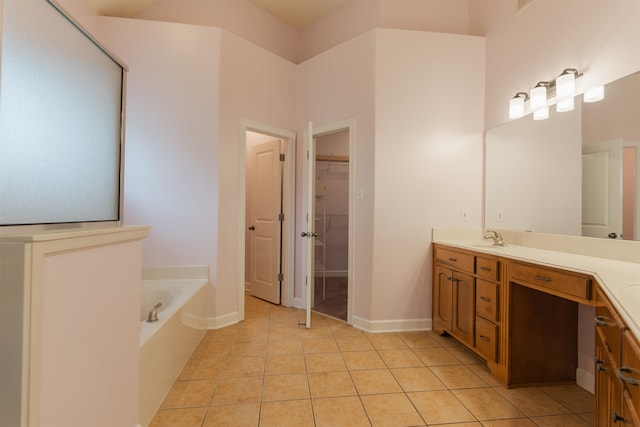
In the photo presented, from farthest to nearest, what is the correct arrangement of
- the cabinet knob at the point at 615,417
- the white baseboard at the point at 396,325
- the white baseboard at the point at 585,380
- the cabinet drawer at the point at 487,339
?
the white baseboard at the point at 396,325 < the cabinet drawer at the point at 487,339 < the white baseboard at the point at 585,380 < the cabinet knob at the point at 615,417

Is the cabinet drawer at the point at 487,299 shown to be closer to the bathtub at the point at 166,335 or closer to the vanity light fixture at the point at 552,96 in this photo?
the vanity light fixture at the point at 552,96

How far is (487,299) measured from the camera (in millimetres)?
1943

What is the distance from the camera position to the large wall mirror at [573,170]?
1.58 metres

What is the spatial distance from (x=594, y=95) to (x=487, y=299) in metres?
1.43

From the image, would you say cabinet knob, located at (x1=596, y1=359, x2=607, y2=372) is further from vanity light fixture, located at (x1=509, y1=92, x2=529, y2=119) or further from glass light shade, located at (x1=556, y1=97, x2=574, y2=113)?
vanity light fixture, located at (x1=509, y1=92, x2=529, y2=119)

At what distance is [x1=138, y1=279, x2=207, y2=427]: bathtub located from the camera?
4.71ft

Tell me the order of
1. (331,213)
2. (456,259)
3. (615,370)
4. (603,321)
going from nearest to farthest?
(615,370) < (603,321) < (456,259) < (331,213)

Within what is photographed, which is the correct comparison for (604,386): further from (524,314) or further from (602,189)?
(602,189)

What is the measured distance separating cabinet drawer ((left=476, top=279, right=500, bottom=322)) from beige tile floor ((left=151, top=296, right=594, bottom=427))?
40cm

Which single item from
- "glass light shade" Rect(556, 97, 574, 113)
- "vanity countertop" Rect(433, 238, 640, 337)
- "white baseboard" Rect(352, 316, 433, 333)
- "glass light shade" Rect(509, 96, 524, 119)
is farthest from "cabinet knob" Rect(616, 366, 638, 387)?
"glass light shade" Rect(509, 96, 524, 119)

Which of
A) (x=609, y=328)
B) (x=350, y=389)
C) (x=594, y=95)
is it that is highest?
(x=594, y=95)

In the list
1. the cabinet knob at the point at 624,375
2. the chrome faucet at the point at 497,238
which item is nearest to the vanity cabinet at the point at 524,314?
the cabinet knob at the point at 624,375

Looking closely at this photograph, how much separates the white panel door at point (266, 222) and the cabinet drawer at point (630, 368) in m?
2.80

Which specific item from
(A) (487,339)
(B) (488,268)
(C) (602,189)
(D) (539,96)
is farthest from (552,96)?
(A) (487,339)
